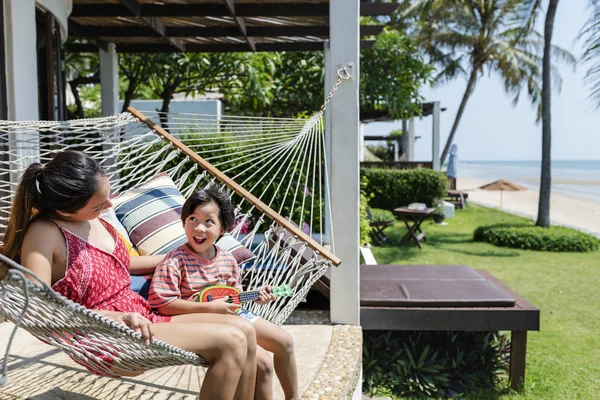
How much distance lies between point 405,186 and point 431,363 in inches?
320

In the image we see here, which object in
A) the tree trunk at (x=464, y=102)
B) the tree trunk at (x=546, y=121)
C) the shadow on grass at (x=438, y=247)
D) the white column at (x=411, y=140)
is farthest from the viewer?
the tree trunk at (x=464, y=102)

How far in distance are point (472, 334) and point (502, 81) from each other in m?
17.0

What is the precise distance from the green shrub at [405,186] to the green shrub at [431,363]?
7.45 metres

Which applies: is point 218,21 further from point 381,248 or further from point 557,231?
point 557,231

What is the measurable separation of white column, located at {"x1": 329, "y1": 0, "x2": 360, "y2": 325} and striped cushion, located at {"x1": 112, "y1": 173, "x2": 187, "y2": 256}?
0.71 m

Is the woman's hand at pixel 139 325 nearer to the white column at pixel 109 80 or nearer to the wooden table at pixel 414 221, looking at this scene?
the white column at pixel 109 80

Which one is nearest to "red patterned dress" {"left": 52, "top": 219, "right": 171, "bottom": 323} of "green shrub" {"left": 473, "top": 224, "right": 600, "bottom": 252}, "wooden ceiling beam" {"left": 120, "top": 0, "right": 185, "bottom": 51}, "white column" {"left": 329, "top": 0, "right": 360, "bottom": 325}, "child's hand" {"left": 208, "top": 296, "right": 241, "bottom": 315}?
"child's hand" {"left": 208, "top": 296, "right": 241, "bottom": 315}

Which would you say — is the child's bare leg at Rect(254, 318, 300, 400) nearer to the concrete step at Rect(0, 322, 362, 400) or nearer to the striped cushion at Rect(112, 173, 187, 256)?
the concrete step at Rect(0, 322, 362, 400)

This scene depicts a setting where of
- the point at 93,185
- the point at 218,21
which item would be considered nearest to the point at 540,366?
the point at 93,185

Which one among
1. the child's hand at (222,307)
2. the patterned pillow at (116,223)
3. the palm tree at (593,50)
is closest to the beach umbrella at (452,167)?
the palm tree at (593,50)

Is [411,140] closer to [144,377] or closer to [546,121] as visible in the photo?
[546,121]

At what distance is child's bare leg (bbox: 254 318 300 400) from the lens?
168 centimetres

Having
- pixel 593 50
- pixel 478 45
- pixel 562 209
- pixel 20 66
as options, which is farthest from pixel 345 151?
pixel 562 209

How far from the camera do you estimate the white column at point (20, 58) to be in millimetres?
2771
